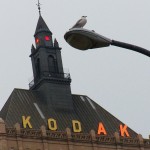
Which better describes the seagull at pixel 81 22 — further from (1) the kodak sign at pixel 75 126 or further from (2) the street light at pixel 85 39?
(1) the kodak sign at pixel 75 126

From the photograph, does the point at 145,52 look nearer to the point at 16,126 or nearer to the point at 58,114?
the point at 16,126

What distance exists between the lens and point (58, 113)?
103438mm

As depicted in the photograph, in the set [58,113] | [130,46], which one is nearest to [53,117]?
[58,113]

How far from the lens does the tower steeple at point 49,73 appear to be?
10538cm

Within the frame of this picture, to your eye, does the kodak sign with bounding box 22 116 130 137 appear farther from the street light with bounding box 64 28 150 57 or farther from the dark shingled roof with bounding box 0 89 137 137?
the street light with bounding box 64 28 150 57

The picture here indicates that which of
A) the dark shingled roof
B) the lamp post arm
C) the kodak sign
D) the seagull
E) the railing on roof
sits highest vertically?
the railing on roof

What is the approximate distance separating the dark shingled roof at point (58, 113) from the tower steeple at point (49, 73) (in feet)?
4.18

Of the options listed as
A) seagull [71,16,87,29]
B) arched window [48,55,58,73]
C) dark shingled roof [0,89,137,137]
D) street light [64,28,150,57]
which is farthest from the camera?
arched window [48,55,58,73]

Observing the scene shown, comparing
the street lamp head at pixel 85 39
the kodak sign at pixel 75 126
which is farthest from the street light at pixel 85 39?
the kodak sign at pixel 75 126

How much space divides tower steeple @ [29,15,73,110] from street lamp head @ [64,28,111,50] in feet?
289

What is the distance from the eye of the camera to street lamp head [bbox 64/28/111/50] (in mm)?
15344

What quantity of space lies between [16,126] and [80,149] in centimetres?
1004

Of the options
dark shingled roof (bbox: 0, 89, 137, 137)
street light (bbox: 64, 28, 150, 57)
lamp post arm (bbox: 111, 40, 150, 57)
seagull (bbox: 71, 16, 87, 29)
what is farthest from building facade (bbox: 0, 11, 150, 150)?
street light (bbox: 64, 28, 150, 57)

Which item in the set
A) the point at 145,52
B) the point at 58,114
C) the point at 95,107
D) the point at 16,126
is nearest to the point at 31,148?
the point at 16,126
